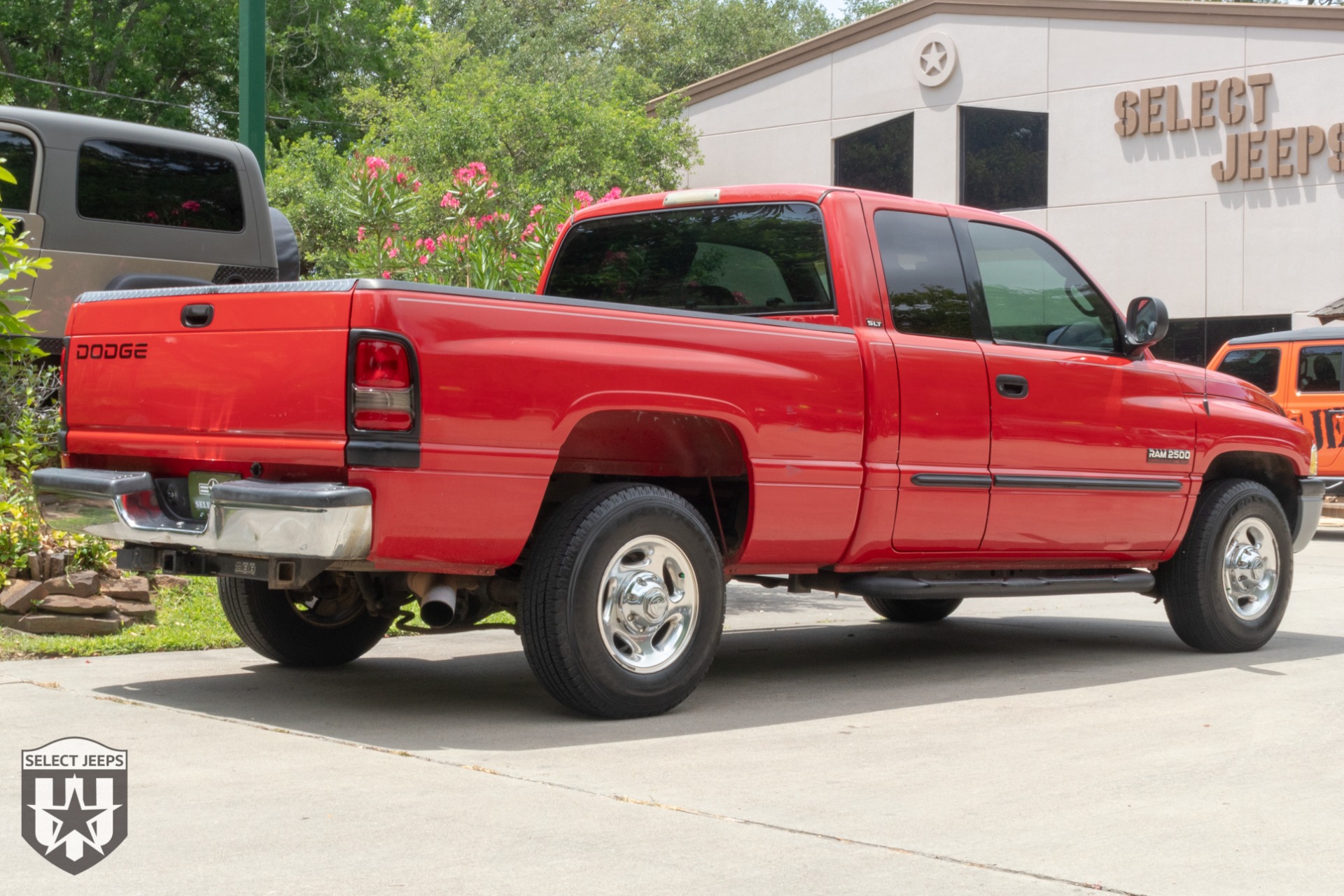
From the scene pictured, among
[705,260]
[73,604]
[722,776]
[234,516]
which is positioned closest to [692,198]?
[705,260]

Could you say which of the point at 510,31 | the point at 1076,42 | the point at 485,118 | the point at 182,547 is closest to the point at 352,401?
the point at 182,547

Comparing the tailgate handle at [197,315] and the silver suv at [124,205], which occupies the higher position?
the silver suv at [124,205]

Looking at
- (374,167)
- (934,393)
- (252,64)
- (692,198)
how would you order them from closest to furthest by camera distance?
1. (934,393)
2. (692,198)
3. (252,64)
4. (374,167)

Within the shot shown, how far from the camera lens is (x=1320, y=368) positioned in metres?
16.9

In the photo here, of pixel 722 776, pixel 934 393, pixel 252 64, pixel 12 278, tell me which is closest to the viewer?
pixel 722 776

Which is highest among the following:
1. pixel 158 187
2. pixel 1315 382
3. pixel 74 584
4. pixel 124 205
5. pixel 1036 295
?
pixel 158 187

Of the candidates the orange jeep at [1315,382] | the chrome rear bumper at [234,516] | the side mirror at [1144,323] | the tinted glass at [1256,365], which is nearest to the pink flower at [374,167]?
the chrome rear bumper at [234,516]

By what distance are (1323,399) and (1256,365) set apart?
83cm

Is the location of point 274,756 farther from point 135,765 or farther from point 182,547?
point 182,547

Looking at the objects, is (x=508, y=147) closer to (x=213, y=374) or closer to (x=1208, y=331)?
(x=1208, y=331)

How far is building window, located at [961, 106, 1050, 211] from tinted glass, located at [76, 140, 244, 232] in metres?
14.7

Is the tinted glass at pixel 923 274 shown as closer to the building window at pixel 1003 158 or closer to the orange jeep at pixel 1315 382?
the orange jeep at pixel 1315 382

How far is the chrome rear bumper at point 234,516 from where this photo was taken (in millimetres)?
4945

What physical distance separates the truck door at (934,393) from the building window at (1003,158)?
56.8ft
